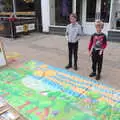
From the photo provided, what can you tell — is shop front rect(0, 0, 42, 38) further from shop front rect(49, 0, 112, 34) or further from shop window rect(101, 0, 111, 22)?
shop window rect(101, 0, 111, 22)

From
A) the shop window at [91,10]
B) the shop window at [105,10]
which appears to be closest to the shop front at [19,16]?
the shop window at [91,10]

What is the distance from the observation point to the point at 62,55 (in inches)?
221

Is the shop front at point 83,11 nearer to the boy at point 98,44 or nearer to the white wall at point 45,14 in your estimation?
the white wall at point 45,14

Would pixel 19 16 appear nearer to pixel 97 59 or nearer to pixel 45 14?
pixel 45 14

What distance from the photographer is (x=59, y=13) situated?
30.6ft

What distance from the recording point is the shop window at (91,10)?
8.34m

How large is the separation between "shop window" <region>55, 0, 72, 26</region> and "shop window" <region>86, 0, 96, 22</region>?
0.99 meters

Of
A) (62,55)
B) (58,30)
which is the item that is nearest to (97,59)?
(62,55)

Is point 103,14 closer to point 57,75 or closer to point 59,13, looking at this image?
point 59,13

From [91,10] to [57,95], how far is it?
6441 mm

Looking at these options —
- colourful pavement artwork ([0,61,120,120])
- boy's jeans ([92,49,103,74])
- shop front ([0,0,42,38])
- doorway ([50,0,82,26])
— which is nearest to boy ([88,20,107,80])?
boy's jeans ([92,49,103,74])

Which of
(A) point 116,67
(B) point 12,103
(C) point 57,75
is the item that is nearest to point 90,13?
(A) point 116,67

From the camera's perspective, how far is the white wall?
29.8 feet

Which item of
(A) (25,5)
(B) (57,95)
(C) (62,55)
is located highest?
(A) (25,5)
